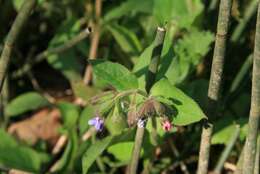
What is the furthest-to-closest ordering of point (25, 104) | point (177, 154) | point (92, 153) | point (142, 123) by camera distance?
point (25, 104) < point (177, 154) < point (92, 153) < point (142, 123)

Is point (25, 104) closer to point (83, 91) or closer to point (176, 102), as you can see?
point (83, 91)

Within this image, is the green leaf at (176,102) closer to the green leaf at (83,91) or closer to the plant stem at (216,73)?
the plant stem at (216,73)

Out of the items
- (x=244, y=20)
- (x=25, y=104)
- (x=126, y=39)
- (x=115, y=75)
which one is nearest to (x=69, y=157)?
(x=25, y=104)

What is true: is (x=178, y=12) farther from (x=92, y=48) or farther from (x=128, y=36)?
(x=92, y=48)

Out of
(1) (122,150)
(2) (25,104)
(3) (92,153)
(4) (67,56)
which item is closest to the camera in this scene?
(3) (92,153)

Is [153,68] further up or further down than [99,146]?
further up

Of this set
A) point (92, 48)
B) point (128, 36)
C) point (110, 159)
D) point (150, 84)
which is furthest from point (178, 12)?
point (150, 84)

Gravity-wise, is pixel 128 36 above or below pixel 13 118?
above
